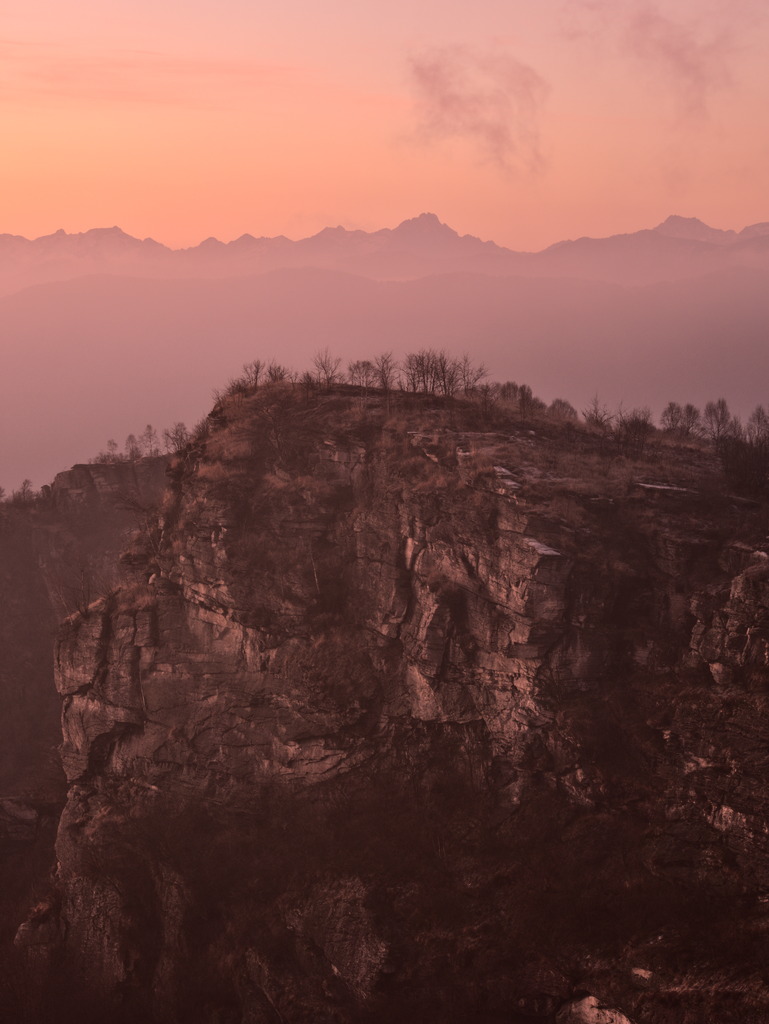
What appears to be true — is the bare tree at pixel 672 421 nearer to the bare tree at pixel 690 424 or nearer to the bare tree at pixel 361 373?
the bare tree at pixel 690 424

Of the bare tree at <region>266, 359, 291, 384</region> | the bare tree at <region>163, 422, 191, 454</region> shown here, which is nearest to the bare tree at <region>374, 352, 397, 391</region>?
the bare tree at <region>266, 359, 291, 384</region>

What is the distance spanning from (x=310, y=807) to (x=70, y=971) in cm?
1663

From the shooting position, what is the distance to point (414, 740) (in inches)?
2137

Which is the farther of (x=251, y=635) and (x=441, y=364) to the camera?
(x=441, y=364)

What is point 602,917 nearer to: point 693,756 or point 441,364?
point 693,756

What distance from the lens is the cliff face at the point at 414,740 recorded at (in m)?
43.8

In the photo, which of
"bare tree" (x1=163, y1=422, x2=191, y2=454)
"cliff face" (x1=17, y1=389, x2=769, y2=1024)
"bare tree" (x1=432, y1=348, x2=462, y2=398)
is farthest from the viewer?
"bare tree" (x1=432, y1=348, x2=462, y2=398)

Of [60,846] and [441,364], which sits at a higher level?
[441,364]

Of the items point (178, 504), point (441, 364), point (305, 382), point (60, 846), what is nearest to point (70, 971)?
point (60, 846)

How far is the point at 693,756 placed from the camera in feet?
149

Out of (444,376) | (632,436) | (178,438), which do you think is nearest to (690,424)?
(632,436)

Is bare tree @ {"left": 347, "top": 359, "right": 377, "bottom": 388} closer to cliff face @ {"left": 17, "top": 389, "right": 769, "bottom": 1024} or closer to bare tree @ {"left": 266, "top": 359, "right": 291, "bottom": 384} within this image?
bare tree @ {"left": 266, "top": 359, "right": 291, "bottom": 384}

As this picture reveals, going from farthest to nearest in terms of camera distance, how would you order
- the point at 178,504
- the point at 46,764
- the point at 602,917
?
the point at 46,764 < the point at 178,504 < the point at 602,917

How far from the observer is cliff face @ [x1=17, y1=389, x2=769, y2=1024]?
43.8m
